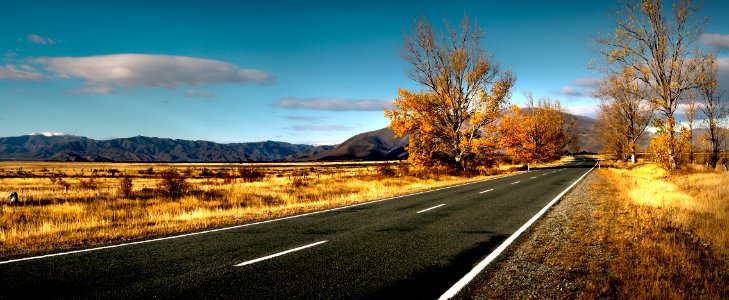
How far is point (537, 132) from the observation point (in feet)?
185

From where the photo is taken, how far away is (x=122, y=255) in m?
6.73

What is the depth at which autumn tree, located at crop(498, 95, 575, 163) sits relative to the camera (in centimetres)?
4861

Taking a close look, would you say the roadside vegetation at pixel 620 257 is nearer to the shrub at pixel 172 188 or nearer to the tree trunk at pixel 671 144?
the tree trunk at pixel 671 144

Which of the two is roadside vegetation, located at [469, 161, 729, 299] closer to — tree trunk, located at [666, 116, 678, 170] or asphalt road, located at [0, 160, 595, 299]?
asphalt road, located at [0, 160, 595, 299]

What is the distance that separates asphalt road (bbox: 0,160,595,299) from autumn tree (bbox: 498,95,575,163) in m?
35.9

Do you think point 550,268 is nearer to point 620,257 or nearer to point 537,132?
point 620,257

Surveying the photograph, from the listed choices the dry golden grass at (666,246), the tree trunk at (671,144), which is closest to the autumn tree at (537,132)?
the tree trunk at (671,144)

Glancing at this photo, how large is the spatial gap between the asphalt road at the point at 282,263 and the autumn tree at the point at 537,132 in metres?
35.9

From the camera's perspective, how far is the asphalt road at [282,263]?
480cm

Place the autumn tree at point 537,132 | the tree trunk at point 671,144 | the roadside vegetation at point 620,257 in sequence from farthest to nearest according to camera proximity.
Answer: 1. the autumn tree at point 537,132
2. the tree trunk at point 671,144
3. the roadside vegetation at point 620,257

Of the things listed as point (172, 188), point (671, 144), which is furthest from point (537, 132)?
point (172, 188)

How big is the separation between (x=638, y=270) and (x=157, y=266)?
23.9ft

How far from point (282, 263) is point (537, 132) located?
57.8 meters

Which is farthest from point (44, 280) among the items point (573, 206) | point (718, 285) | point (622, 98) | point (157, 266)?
point (622, 98)
